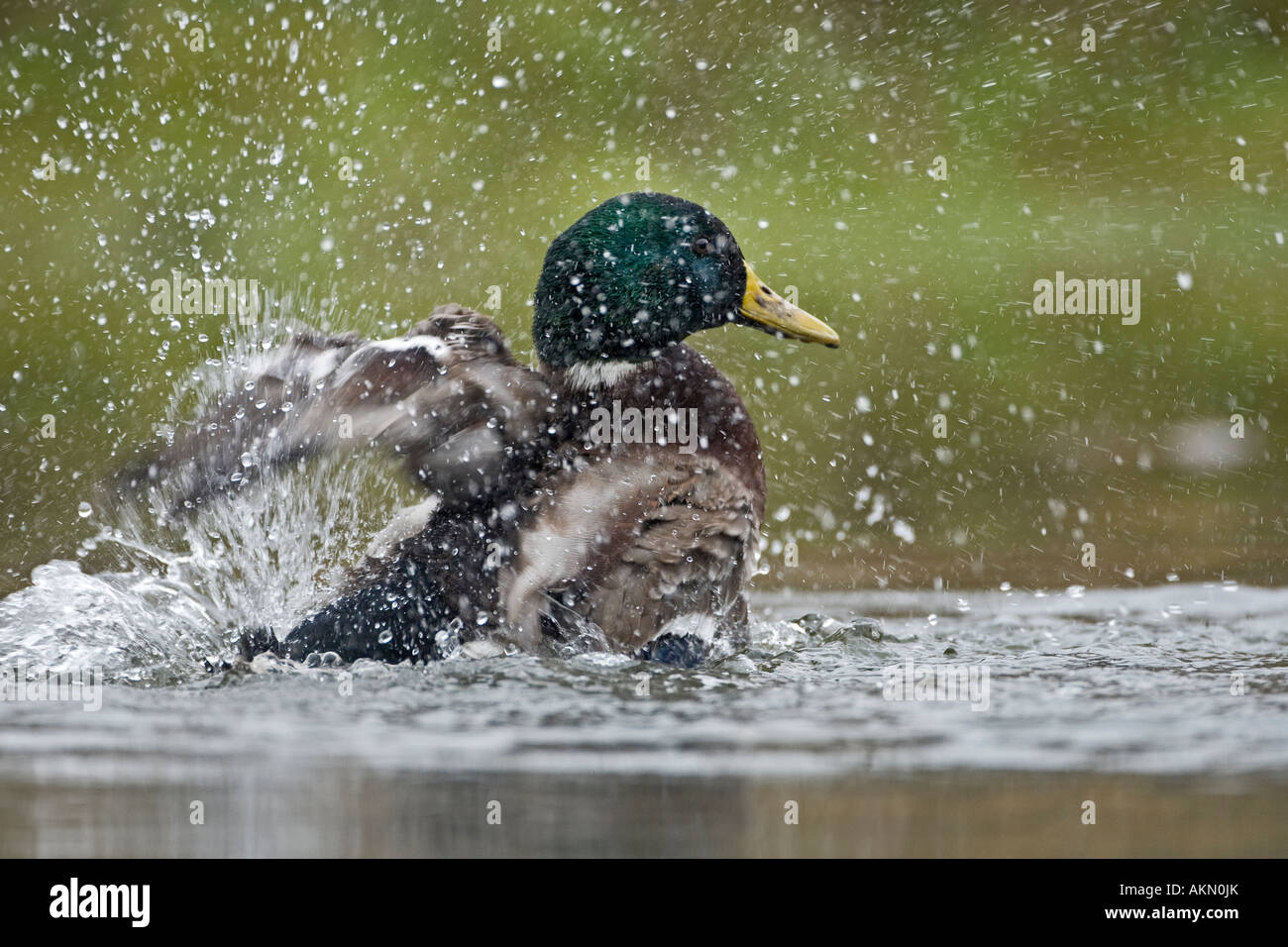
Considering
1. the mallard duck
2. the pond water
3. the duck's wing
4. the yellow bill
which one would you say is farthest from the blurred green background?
the duck's wing

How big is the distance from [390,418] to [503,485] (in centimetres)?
33

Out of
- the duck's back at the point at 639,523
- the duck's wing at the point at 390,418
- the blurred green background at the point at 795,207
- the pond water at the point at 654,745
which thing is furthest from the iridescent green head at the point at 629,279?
the blurred green background at the point at 795,207

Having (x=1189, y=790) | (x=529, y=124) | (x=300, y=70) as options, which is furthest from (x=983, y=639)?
(x=300, y=70)

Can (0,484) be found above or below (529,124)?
below

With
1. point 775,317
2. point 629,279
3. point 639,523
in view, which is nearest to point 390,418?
point 639,523

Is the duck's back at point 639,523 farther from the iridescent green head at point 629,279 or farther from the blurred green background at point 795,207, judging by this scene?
the blurred green background at point 795,207

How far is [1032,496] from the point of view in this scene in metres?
6.60

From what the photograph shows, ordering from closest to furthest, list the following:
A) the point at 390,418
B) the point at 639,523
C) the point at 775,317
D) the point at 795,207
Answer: the point at 390,418 < the point at 639,523 < the point at 775,317 < the point at 795,207

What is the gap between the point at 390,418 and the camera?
4160 millimetres

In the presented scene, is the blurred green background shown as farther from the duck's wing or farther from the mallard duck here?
the duck's wing

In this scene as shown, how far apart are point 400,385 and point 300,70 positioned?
439 centimetres

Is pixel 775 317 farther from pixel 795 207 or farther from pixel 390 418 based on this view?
pixel 795 207
